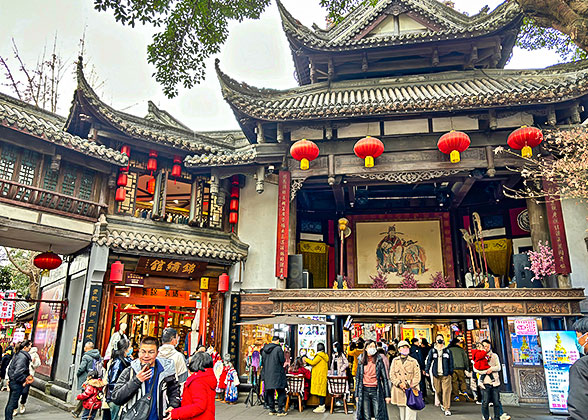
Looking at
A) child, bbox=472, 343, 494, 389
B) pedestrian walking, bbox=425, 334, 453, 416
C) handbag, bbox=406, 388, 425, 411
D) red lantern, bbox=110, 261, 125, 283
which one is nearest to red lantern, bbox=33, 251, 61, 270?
red lantern, bbox=110, 261, 125, 283

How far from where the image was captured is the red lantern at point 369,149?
10211 mm

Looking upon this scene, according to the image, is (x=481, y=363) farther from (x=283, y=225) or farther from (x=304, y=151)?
(x=304, y=151)

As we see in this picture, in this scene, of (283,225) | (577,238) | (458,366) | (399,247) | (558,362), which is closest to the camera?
(558,362)

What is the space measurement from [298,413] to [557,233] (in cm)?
716

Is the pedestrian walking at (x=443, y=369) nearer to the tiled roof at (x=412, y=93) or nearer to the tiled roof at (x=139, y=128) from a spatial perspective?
the tiled roof at (x=412, y=93)

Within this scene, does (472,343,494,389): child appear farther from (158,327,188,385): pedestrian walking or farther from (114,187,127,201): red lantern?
(114,187,127,201): red lantern

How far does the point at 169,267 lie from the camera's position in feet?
38.1

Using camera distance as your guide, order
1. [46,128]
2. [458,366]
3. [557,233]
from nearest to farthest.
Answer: [46,128] → [458,366] → [557,233]

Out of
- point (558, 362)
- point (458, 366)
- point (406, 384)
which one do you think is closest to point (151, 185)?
point (406, 384)

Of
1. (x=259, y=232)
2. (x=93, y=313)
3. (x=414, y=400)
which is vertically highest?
(x=259, y=232)

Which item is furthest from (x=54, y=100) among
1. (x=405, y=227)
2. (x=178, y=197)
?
(x=405, y=227)

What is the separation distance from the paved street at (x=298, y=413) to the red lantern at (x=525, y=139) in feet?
18.4

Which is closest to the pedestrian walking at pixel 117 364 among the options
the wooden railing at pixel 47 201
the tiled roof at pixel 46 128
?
the wooden railing at pixel 47 201

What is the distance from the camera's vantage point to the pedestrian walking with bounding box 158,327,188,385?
3669 millimetres
